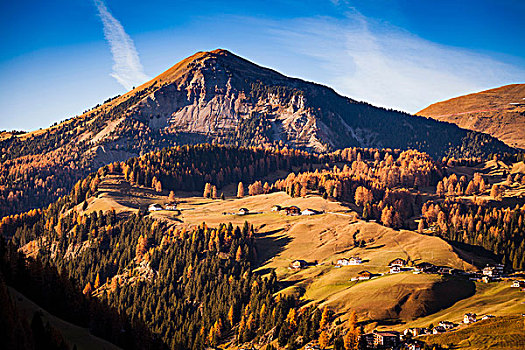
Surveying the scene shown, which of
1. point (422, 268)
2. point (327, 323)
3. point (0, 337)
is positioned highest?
point (0, 337)

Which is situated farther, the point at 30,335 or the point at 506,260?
the point at 506,260

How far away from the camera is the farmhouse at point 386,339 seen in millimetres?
109625

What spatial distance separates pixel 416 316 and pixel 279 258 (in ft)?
231

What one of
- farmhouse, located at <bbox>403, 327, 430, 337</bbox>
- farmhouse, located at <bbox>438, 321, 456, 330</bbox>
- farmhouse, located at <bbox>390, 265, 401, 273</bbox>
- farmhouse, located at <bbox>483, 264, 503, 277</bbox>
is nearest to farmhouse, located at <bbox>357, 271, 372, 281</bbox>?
farmhouse, located at <bbox>390, 265, 401, 273</bbox>

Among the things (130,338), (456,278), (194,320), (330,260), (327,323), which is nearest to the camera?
(130,338)

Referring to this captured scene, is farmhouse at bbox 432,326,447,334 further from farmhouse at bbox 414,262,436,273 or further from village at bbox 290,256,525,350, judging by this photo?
farmhouse at bbox 414,262,436,273

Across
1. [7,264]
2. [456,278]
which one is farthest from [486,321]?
[7,264]

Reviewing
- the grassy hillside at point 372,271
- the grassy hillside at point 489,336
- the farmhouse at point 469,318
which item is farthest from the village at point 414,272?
the grassy hillside at point 372,271

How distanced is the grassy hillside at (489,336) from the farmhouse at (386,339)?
5885 mm

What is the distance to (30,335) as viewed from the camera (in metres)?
66.1

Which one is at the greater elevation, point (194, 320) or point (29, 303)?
point (29, 303)

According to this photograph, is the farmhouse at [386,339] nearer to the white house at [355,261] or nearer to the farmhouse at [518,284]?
the farmhouse at [518,284]

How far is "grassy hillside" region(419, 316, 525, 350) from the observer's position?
98.3m

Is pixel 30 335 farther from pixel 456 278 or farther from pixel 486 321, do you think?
pixel 456 278
